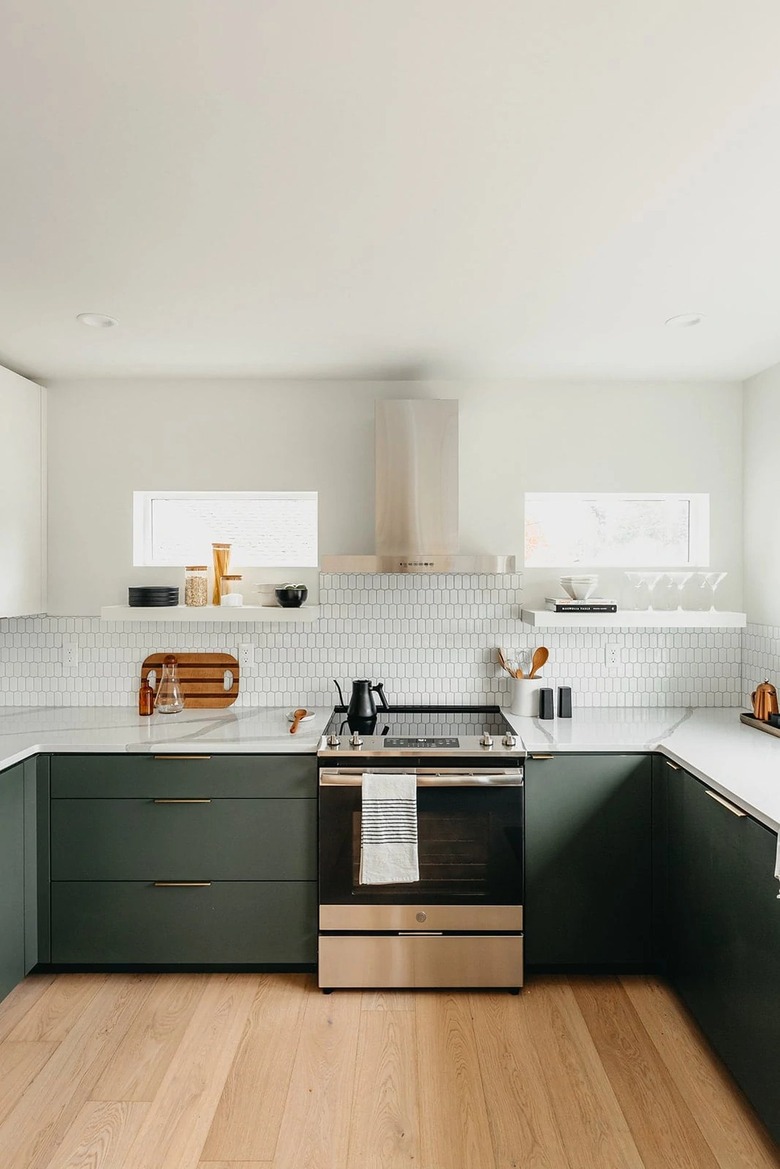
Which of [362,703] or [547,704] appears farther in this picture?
[547,704]

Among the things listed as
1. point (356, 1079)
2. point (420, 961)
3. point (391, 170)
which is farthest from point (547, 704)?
point (391, 170)

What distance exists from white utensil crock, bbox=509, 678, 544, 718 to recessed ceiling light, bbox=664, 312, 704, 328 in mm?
1541

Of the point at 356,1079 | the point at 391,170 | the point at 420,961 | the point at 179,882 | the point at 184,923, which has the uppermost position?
the point at 391,170

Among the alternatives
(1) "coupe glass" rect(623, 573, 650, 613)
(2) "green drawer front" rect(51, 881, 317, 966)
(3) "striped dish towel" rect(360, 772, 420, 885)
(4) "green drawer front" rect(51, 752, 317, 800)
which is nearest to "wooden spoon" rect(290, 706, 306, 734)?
(4) "green drawer front" rect(51, 752, 317, 800)

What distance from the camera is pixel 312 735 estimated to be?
299 cm

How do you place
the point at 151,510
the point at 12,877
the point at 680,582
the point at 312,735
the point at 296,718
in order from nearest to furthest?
the point at 12,877
the point at 312,735
the point at 296,718
the point at 680,582
the point at 151,510

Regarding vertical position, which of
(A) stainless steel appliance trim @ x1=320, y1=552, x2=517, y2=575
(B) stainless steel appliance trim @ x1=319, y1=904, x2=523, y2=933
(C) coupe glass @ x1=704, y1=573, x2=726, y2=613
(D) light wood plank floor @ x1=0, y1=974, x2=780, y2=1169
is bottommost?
(D) light wood plank floor @ x1=0, y1=974, x2=780, y2=1169

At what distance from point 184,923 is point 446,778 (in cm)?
113

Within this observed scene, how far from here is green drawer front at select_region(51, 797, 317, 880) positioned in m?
2.85

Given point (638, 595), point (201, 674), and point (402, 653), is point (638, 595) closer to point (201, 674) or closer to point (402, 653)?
point (402, 653)

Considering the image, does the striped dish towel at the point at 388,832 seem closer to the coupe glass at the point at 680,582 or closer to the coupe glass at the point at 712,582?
the coupe glass at the point at 680,582

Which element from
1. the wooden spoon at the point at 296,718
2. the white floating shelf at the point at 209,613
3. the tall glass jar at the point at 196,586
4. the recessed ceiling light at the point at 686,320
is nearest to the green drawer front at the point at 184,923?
the wooden spoon at the point at 296,718

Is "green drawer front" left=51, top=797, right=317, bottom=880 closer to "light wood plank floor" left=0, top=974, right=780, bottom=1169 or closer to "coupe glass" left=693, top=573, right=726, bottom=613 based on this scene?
"light wood plank floor" left=0, top=974, right=780, bottom=1169

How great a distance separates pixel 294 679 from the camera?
3557 millimetres
